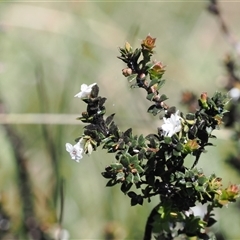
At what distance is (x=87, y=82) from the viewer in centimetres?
251

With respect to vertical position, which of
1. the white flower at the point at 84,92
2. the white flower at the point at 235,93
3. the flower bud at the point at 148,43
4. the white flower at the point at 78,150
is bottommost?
the white flower at the point at 78,150

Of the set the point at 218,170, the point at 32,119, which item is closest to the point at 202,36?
the point at 218,170

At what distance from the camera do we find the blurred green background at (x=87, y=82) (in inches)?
77.9

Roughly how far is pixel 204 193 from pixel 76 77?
1444mm

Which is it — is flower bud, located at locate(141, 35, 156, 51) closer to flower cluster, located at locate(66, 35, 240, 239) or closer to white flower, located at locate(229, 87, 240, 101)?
flower cluster, located at locate(66, 35, 240, 239)

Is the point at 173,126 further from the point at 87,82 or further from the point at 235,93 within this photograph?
the point at 87,82

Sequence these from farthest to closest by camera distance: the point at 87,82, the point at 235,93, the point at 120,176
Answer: the point at 87,82
the point at 235,93
the point at 120,176

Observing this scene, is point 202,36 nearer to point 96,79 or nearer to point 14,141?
point 96,79

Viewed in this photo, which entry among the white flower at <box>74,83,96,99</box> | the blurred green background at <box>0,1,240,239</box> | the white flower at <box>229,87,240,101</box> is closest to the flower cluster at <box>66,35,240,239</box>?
the white flower at <box>74,83,96,99</box>

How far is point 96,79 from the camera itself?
258 cm

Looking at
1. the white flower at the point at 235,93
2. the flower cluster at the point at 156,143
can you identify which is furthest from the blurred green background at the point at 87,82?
the flower cluster at the point at 156,143

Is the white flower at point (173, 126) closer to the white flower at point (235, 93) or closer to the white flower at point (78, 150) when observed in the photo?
the white flower at point (78, 150)

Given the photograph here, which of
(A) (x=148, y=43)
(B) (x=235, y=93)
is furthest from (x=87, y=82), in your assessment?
(A) (x=148, y=43)

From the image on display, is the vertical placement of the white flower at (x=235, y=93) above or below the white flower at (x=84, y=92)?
above
